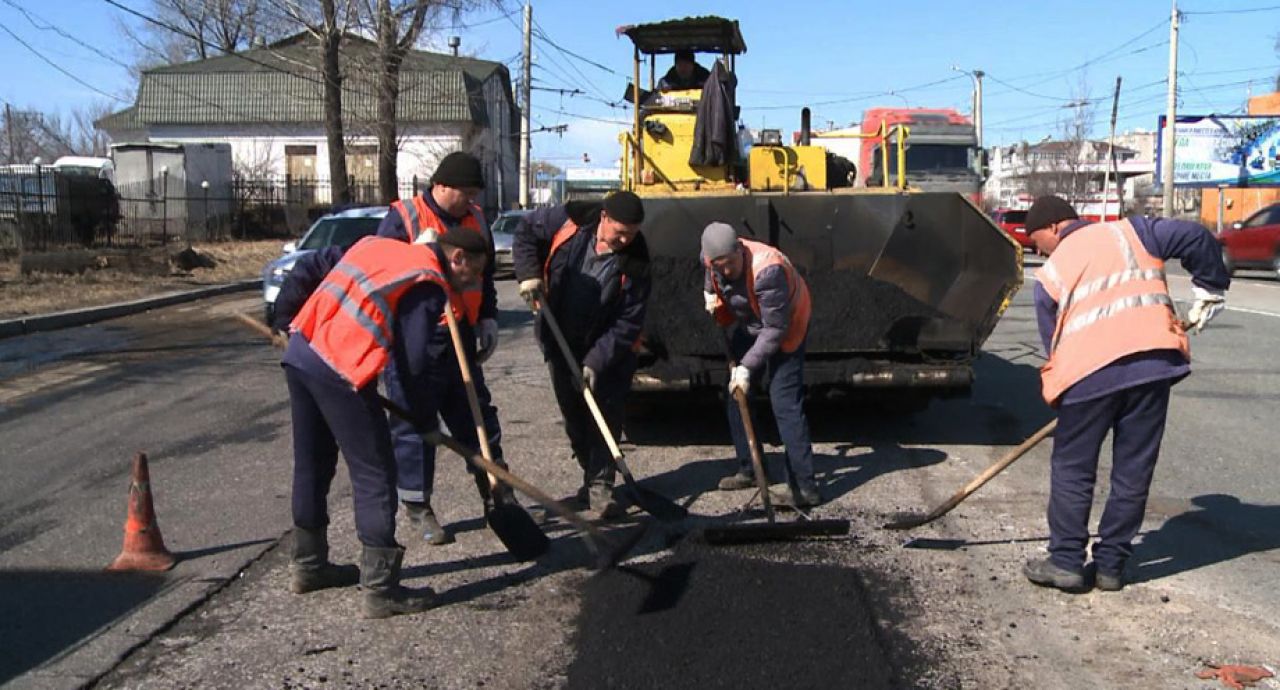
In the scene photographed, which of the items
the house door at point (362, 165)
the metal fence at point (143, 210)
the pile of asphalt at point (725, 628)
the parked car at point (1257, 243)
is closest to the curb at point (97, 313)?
the metal fence at point (143, 210)

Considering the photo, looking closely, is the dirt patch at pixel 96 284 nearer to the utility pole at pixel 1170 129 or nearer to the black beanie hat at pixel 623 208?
the black beanie hat at pixel 623 208

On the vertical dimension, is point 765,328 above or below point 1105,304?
below

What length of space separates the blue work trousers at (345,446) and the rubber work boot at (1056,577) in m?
2.56

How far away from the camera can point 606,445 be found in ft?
18.2

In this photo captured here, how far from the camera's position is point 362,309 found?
4.00m

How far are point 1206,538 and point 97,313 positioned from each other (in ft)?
46.3

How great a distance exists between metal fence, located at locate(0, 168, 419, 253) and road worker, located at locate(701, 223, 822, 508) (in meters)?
17.7

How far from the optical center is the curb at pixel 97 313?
13.3m

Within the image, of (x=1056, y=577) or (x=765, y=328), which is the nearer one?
(x=1056, y=577)

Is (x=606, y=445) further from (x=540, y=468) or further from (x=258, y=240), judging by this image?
(x=258, y=240)

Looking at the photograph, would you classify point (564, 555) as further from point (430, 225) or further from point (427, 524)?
point (430, 225)

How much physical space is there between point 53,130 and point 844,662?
79.7 meters

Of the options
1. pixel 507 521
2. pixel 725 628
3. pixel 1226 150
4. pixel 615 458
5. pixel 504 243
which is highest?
pixel 1226 150

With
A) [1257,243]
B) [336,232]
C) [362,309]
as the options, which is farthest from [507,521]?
[1257,243]
